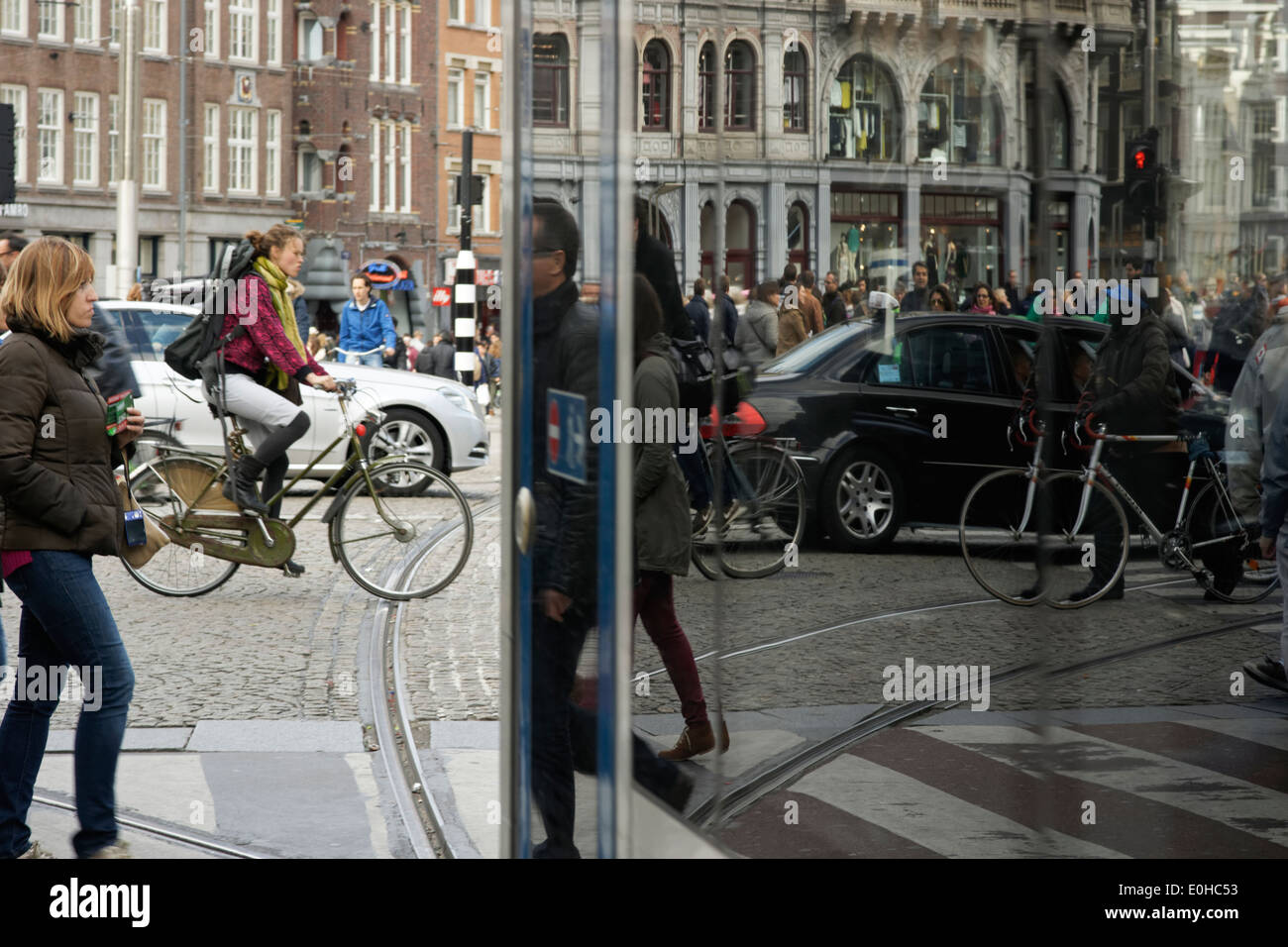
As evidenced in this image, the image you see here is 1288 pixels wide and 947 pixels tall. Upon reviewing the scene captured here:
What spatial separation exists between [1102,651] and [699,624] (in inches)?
20.2

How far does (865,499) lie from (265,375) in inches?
290

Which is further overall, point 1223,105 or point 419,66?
point 419,66

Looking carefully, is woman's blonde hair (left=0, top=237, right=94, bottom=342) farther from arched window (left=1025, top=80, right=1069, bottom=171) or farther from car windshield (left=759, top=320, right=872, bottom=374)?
arched window (left=1025, top=80, right=1069, bottom=171)

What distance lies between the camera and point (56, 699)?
4.55 m

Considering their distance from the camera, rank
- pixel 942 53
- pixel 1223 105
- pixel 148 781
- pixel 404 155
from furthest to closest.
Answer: pixel 404 155
pixel 148 781
pixel 942 53
pixel 1223 105

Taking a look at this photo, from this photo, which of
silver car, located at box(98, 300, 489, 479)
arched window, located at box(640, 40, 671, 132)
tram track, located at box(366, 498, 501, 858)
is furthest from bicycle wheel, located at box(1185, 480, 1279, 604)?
silver car, located at box(98, 300, 489, 479)

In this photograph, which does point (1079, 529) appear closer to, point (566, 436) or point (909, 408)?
point (909, 408)

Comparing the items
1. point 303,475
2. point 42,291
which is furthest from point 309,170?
point 42,291

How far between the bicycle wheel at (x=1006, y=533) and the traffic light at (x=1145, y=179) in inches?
12.5

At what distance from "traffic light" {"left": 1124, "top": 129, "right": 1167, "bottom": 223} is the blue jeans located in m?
3.26

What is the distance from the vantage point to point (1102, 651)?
1.90 metres

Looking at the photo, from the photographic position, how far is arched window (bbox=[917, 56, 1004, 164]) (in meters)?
1.99
